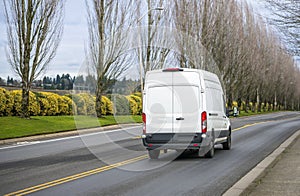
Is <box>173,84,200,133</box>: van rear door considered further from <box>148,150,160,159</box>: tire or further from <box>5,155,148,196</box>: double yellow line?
<box>5,155,148,196</box>: double yellow line

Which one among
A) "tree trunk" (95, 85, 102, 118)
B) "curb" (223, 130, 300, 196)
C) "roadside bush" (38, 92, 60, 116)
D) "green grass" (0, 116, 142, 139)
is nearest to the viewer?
"curb" (223, 130, 300, 196)

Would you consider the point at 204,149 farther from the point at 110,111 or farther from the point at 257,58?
the point at 257,58

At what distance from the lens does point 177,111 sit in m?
13.7

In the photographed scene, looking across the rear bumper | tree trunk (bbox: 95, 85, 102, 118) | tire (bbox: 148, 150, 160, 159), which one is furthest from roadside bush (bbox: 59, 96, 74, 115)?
the rear bumper

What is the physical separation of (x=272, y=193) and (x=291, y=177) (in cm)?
200

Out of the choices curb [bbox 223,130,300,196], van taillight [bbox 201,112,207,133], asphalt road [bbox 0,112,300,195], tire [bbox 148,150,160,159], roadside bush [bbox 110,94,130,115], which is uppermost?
roadside bush [bbox 110,94,130,115]

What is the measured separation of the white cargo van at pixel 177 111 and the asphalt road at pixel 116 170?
1.98 feet

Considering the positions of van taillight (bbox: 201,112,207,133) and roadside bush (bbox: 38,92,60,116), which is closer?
van taillight (bbox: 201,112,207,133)

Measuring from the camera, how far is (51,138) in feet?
74.5

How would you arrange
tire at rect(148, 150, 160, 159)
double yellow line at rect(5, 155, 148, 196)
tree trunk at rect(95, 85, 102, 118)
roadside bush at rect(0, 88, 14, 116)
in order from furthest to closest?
tree trunk at rect(95, 85, 102, 118), roadside bush at rect(0, 88, 14, 116), tire at rect(148, 150, 160, 159), double yellow line at rect(5, 155, 148, 196)

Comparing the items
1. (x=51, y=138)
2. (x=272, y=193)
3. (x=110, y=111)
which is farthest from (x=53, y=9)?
(x=272, y=193)

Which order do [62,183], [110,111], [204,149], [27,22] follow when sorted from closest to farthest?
1. [62,183]
2. [204,149]
3. [27,22]
4. [110,111]

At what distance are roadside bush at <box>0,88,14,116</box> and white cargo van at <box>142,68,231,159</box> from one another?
1700cm

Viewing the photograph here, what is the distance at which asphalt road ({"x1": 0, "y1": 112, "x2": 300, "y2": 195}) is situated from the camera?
365 inches
